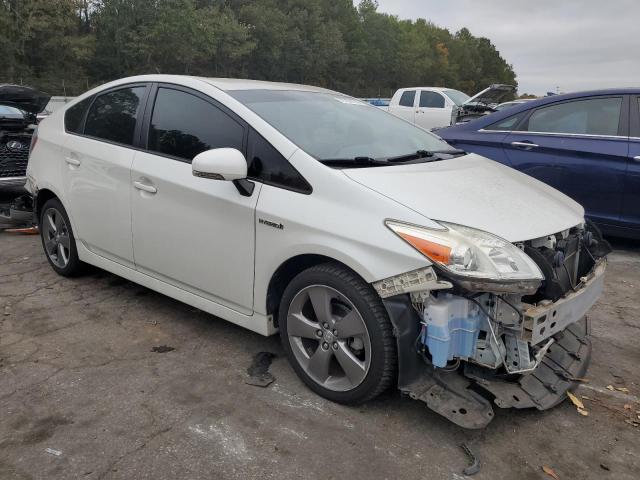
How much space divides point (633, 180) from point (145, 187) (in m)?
4.27

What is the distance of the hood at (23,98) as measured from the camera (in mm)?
7051

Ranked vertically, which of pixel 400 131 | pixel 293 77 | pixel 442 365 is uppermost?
pixel 293 77

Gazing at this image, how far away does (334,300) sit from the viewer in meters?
2.76

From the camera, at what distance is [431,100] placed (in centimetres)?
1606

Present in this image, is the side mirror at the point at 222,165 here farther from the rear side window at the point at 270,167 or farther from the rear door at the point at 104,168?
the rear door at the point at 104,168

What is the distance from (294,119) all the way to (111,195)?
4.65 feet

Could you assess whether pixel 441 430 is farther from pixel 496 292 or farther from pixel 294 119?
pixel 294 119

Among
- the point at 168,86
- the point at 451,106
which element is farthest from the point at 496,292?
the point at 451,106

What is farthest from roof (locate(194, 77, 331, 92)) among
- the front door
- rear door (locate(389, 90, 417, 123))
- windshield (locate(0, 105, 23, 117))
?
rear door (locate(389, 90, 417, 123))

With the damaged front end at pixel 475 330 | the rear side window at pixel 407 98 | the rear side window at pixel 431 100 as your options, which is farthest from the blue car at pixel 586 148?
the rear side window at pixel 407 98

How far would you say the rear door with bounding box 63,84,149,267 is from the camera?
12.2 ft

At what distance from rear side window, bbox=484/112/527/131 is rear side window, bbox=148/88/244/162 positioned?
3.69m

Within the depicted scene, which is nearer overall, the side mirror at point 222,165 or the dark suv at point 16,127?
the side mirror at point 222,165

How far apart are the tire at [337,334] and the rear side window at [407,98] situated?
1455 centimetres
